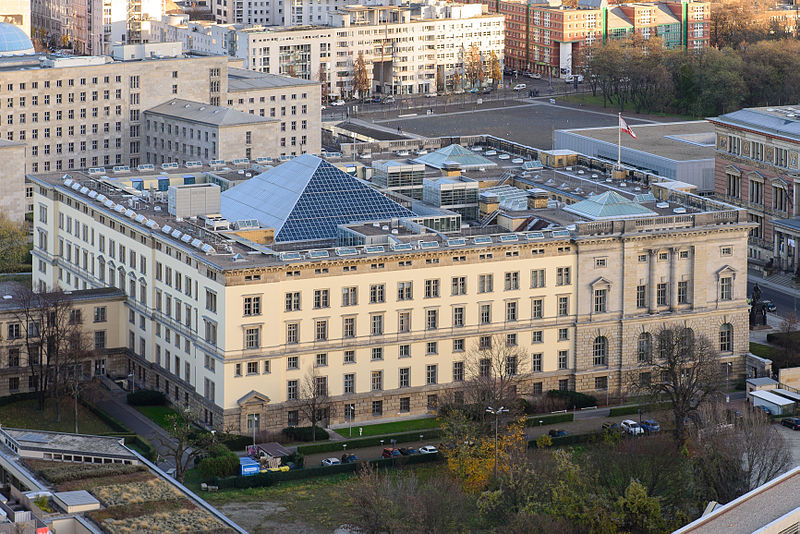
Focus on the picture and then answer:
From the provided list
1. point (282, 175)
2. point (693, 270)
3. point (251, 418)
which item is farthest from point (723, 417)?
point (282, 175)

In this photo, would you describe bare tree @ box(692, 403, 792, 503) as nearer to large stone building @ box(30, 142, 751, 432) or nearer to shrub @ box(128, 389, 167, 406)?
large stone building @ box(30, 142, 751, 432)

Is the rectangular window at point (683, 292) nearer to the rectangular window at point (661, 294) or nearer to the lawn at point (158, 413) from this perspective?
the rectangular window at point (661, 294)

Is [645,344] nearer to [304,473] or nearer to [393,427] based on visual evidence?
[393,427]

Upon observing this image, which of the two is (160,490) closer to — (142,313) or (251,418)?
(251,418)

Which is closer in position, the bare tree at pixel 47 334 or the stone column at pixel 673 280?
the bare tree at pixel 47 334

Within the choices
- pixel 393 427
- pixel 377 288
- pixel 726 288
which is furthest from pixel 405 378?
pixel 726 288

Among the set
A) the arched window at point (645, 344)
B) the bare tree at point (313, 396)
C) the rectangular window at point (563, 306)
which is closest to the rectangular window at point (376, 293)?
the bare tree at point (313, 396)
